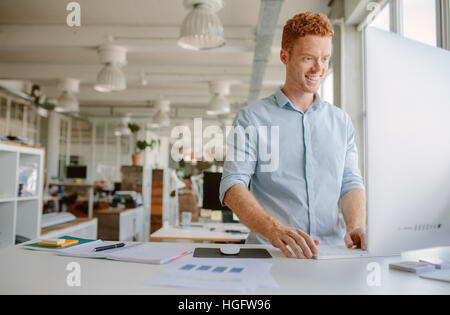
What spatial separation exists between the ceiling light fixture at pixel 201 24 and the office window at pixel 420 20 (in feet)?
6.44

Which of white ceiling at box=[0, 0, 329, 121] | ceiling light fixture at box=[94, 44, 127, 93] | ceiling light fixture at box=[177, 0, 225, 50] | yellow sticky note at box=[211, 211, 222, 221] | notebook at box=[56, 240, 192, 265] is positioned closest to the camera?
notebook at box=[56, 240, 192, 265]

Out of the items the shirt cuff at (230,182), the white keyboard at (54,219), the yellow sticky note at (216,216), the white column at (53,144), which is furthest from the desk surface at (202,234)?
the white column at (53,144)

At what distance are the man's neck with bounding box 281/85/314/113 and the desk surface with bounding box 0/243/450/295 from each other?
2.57 feet

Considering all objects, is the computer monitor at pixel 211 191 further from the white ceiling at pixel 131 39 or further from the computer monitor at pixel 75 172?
the computer monitor at pixel 75 172

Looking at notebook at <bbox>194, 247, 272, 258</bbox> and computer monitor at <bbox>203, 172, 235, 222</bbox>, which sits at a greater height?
computer monitor at <bbox>203, 172, 235, 222</bbox>

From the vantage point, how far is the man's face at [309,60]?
4.76ft

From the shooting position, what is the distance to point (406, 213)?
86 cm

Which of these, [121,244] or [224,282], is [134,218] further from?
[224,282]

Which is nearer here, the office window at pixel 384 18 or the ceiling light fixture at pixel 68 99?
the office window at pixel 384 18

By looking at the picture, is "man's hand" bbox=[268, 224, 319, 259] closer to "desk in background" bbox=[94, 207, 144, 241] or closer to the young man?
the young man

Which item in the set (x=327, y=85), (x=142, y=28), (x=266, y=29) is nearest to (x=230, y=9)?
(x=266, y=29)

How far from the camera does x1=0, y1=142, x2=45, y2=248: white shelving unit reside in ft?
10.7

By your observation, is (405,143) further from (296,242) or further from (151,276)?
(151,276)

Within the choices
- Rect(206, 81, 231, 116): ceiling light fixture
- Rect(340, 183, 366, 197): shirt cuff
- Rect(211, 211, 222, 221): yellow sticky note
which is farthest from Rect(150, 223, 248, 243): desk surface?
Rect(206, 81, 231, 116): ceiling light fixture
